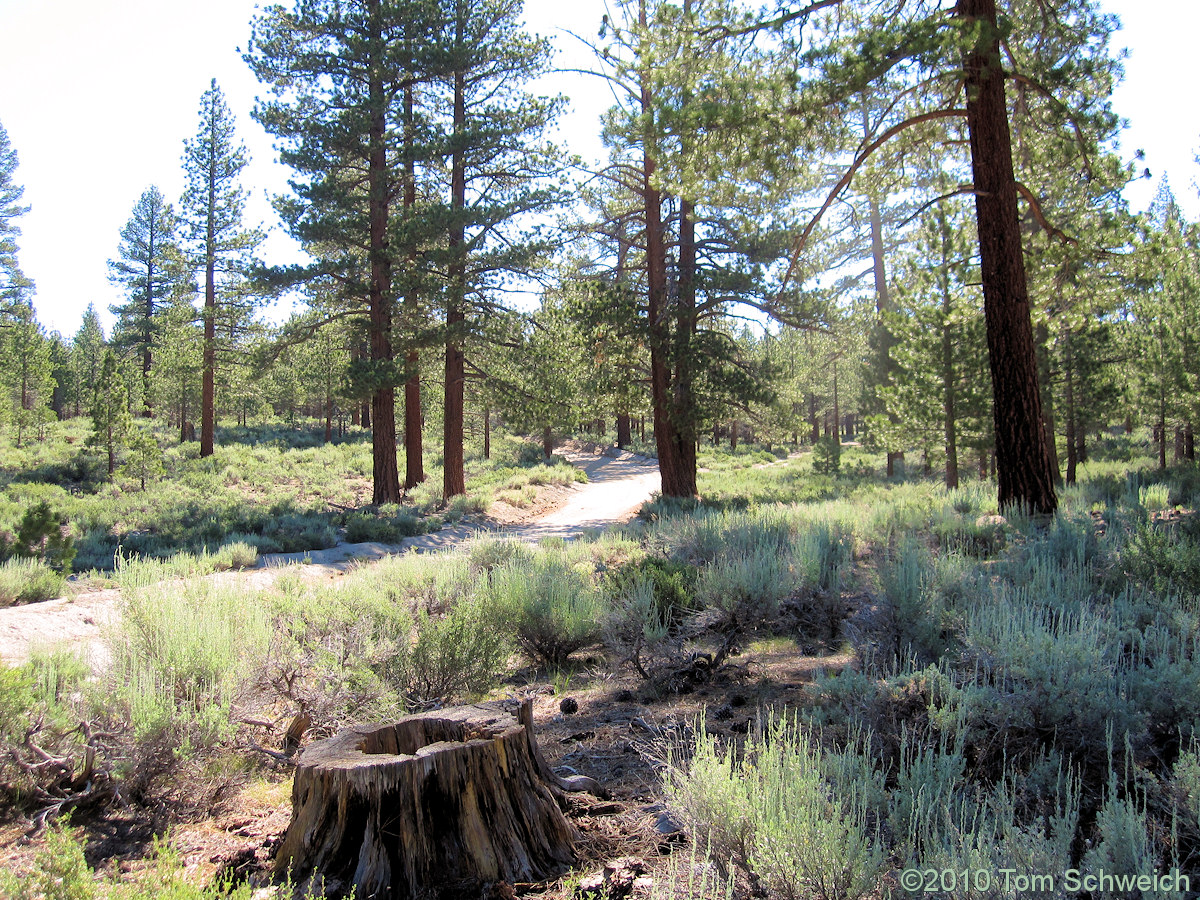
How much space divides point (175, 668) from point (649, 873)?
274 centimetres

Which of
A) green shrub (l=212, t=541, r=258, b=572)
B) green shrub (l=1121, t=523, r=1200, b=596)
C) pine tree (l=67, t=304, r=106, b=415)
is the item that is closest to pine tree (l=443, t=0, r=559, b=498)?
green shrub (l=212, t=541, r=258, b=572)

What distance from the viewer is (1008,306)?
786 cm

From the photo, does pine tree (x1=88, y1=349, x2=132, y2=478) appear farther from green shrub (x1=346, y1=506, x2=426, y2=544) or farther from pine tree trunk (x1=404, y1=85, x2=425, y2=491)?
green shrub (x1=346, y1=506, x2=426, y2=544)

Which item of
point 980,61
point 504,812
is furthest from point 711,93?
point 504,812

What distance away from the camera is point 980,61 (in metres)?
7.68

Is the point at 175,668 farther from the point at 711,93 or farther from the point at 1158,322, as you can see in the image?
the point at 1158,322

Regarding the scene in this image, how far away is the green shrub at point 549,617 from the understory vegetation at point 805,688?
0.08 feet

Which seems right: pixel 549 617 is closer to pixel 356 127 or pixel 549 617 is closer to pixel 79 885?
pixel 79 885

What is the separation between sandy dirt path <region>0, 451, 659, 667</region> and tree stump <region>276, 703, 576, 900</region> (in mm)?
2738

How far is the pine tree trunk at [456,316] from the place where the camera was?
1529 centimetres

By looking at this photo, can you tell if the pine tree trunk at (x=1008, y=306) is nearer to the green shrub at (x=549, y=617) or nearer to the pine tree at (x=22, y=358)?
the green shrub at (x=549, y=617)

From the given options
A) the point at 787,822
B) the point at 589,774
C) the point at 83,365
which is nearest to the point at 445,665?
the point at 589,774

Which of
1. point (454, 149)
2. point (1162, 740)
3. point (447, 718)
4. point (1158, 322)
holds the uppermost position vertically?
point (454, 149)

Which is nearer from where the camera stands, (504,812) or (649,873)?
(649,873)
